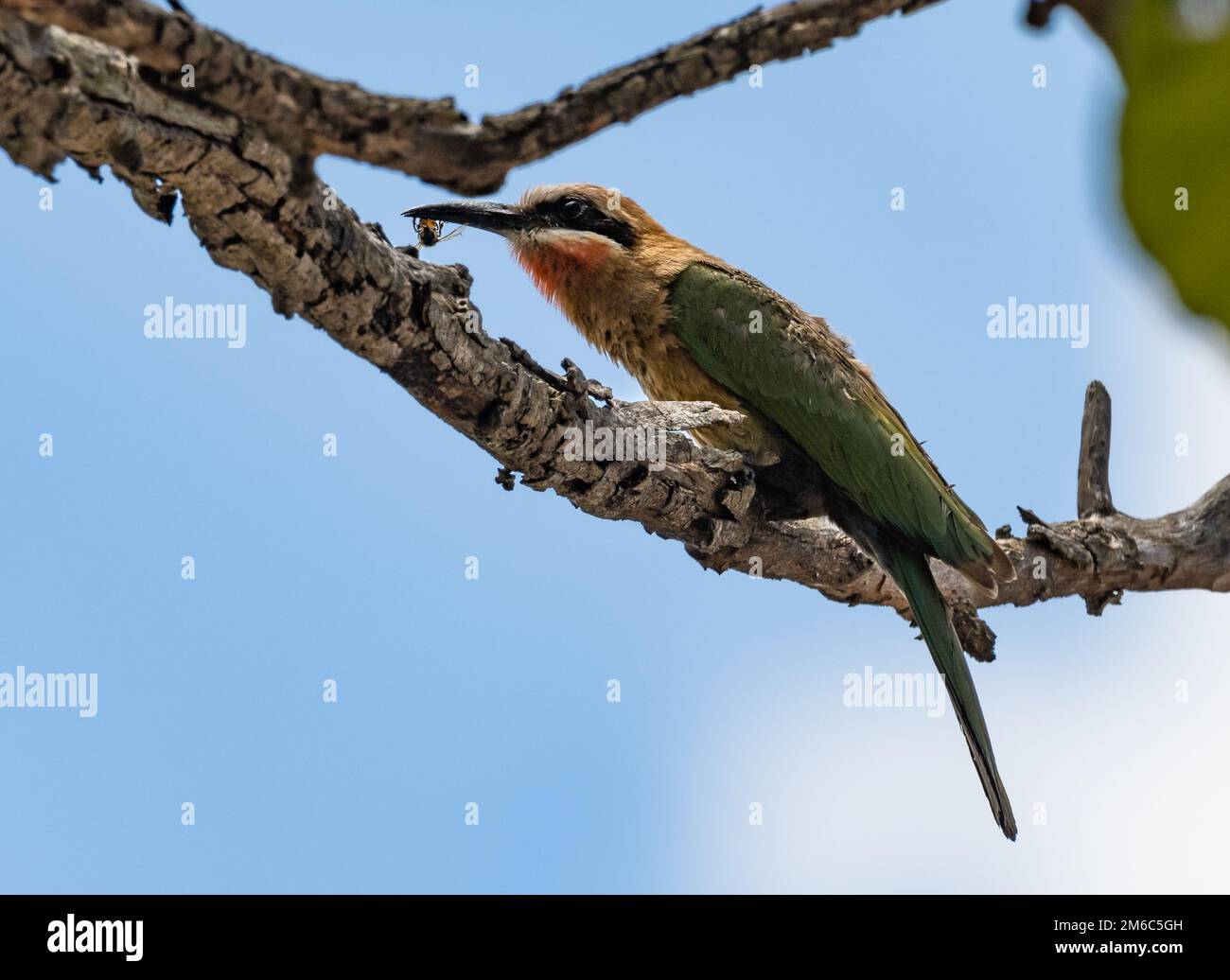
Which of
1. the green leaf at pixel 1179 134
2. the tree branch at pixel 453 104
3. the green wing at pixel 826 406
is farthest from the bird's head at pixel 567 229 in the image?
the green leaf at pixel 1179 134

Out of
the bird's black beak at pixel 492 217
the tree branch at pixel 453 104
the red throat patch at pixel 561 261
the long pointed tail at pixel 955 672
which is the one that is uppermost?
Result: the bird's black beak at pixel 492 217

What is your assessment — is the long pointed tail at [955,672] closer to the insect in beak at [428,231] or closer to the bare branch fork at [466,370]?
the bare branch fork at [466,370]

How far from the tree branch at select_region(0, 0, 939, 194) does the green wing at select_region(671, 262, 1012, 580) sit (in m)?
2.77

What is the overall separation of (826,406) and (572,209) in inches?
51.4

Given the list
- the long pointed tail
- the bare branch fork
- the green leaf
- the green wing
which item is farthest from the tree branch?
the long pointed tail

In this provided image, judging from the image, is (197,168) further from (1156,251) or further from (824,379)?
(824,379)

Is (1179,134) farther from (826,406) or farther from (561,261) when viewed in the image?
(561,261)

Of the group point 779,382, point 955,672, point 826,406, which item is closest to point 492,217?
point 779,382

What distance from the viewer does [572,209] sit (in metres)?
4.70

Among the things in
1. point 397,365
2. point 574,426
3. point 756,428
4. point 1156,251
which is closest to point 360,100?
→ point 1156,251

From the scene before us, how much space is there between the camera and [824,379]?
416 cm

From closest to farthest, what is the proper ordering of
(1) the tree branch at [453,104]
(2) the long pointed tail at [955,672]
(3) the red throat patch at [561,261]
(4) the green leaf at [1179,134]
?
(4) the green leaf at [1179,134] → (1) the tree branch at [453,104] → (2) the long pointed tail at [955,672] → (3) the red throat patch at [561,261]

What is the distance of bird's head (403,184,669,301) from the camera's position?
446cm

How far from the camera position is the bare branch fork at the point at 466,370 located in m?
1.94
